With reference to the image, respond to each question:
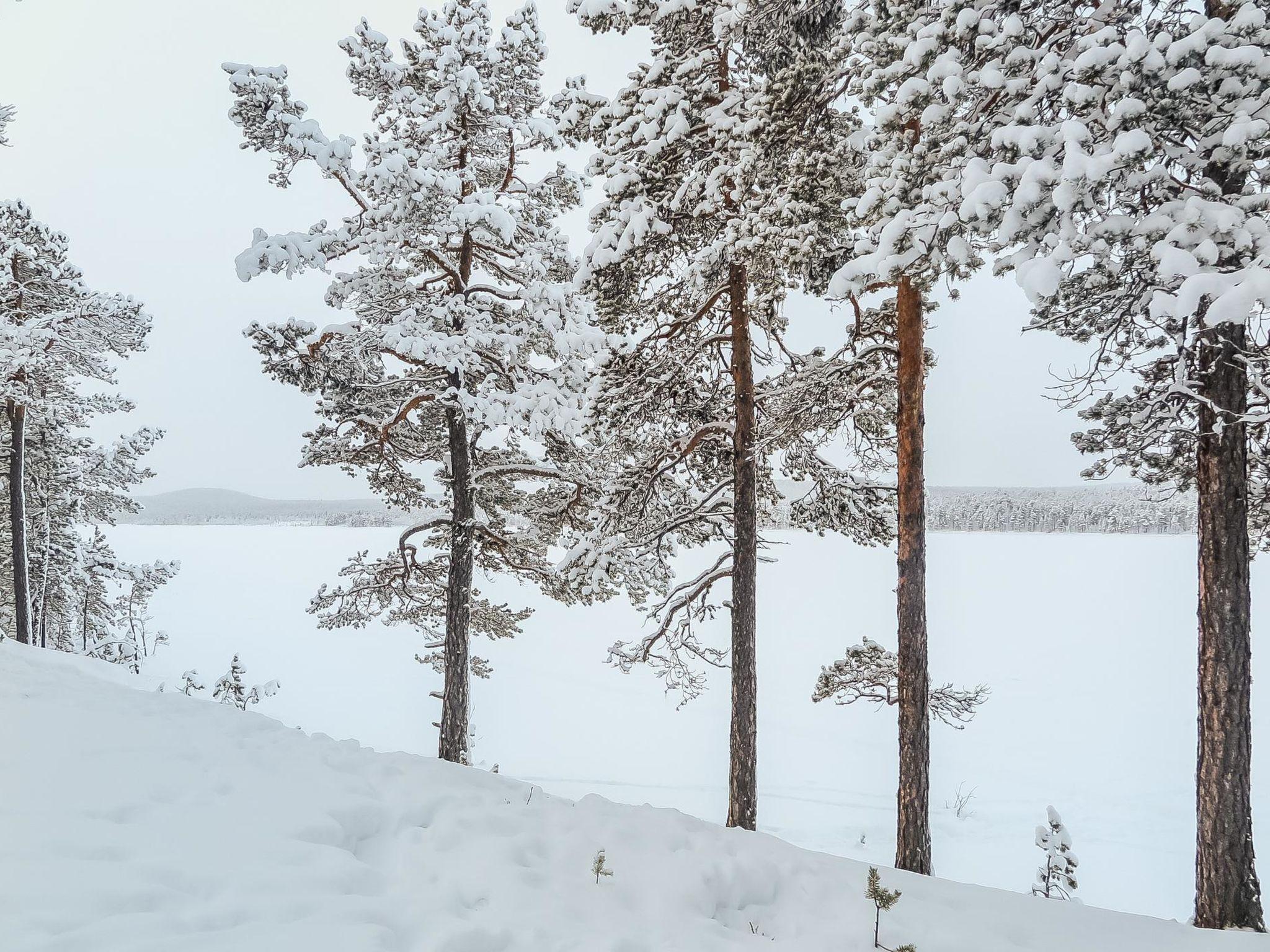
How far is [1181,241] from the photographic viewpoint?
11.0ft

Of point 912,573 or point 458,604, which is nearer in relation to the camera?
point 912,573

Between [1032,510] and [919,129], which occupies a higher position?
[919,129]

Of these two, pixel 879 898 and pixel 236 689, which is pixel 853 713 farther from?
pixel 879 898

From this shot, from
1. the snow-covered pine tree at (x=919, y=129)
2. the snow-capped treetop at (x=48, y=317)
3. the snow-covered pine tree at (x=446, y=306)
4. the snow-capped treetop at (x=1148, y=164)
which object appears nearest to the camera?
the snow-capped treetop at (x=1148, y=164)

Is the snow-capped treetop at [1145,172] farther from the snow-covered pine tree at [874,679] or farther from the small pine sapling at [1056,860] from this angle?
the small pine sapling at [1056,860]

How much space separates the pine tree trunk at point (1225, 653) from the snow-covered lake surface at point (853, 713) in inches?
119

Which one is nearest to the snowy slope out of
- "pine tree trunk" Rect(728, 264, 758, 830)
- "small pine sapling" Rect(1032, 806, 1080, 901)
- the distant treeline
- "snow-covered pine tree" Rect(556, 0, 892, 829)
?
"small pine sapling" Rect(1032, 806, 1080, 901)

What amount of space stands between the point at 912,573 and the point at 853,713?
64.4 ft

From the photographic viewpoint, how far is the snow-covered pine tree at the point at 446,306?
7043mm

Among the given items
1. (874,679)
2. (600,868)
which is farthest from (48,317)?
(874,679)

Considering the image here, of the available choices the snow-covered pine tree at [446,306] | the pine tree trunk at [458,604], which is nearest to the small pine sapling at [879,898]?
the snow-covered pine tree at [446,306]

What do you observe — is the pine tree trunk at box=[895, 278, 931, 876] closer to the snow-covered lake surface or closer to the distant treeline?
the snow-covered lake surface

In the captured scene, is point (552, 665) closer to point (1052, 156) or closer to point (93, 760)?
point (93, 760)

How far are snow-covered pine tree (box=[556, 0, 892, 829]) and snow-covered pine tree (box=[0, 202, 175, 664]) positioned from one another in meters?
9.42
